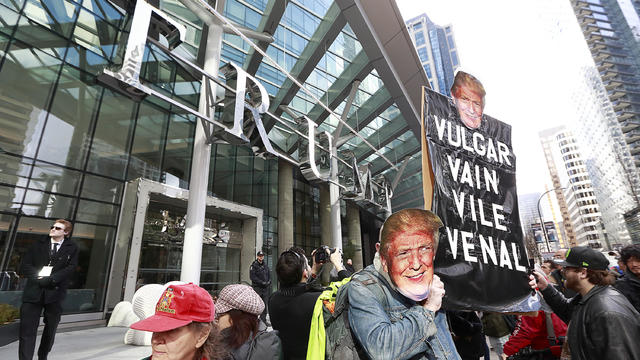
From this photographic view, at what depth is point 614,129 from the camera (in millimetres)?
63000

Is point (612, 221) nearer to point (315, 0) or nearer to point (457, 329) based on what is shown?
point (315, 0)

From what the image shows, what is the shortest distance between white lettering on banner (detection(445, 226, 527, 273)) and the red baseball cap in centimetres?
163

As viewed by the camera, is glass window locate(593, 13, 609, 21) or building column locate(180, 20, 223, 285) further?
glass window locate(593, 13, 609, 21)

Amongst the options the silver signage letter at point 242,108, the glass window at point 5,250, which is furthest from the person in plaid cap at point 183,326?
the glass window at point 5,250

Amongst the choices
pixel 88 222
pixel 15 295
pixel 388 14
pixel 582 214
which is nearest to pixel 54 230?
pixel 15 295

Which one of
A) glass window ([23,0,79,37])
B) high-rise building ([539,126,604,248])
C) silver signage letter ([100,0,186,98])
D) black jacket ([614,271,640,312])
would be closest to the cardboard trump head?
black jacket ([614,271,640,312])

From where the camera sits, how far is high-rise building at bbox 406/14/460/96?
92.0m

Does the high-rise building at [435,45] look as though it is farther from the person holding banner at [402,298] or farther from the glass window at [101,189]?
the person holding banner at [402,298]

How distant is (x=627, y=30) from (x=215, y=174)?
10814 cm

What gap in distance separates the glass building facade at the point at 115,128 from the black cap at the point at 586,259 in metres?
6.98

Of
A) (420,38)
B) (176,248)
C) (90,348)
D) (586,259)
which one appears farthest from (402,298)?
(420,38)

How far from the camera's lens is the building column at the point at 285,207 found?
1742 cm

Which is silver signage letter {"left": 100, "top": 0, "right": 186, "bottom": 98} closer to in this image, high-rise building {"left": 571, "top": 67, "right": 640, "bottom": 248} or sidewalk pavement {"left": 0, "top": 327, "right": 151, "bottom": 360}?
sidewalk pavement {"left": 0, "top": 327, "right": 151, "bottom": 360}

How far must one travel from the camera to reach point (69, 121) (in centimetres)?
988
